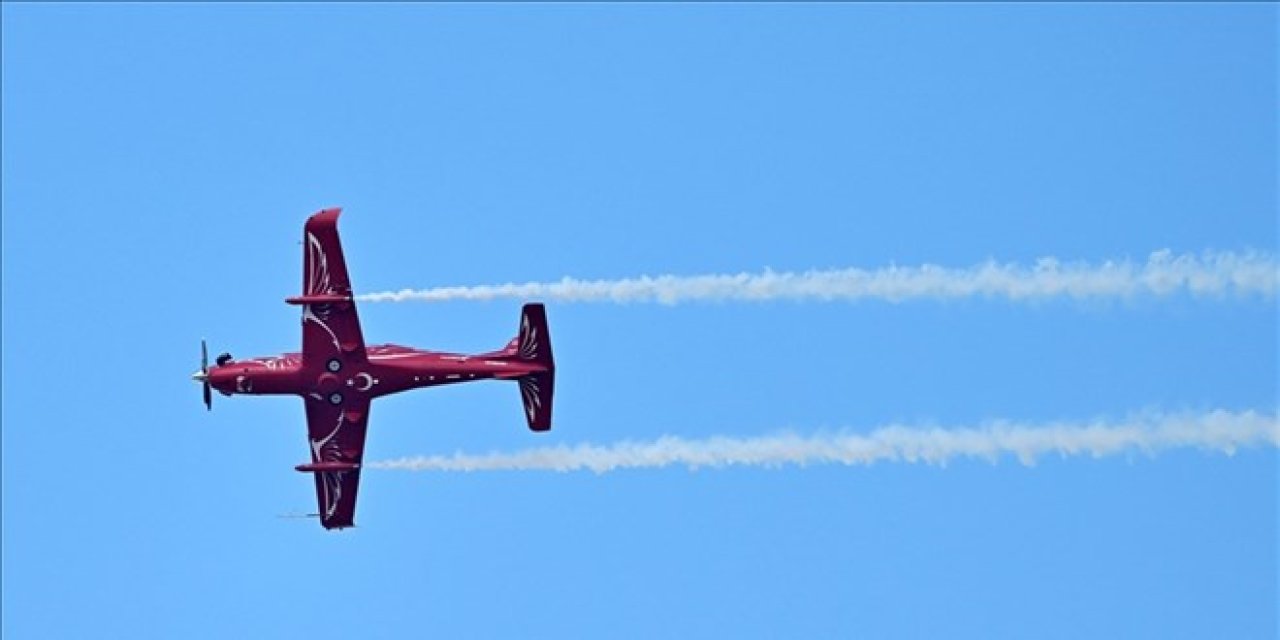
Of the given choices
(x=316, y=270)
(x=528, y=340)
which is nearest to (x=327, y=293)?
(x=316, y=270)

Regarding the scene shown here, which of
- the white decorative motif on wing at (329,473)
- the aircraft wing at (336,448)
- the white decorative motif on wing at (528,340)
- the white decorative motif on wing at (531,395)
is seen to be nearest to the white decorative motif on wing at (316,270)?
the aircraft wing at (336,448)

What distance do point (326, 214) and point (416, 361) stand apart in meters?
3.79

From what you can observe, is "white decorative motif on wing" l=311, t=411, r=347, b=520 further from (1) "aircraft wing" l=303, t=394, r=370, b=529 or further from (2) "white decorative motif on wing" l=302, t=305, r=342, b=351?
(2) "white decorative motif on wing" l=302, t=305, r=342, b=351

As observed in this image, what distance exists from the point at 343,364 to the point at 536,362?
4542mm

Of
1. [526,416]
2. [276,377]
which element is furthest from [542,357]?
[276,377]

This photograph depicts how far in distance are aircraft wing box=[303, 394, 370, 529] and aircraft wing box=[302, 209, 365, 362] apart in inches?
65.9

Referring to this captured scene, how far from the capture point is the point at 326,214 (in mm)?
71875

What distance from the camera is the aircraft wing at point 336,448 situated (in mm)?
74312

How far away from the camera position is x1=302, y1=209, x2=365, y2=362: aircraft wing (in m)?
71.9

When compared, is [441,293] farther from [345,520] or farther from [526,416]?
[345,520]

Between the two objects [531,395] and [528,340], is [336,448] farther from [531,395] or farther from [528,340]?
[528,340]

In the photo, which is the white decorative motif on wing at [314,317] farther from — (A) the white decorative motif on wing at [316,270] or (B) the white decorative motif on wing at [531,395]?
(B) the white decorative motif on wing at [531,395]

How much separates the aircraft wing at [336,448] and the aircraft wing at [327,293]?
167cm

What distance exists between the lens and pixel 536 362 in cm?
7144
